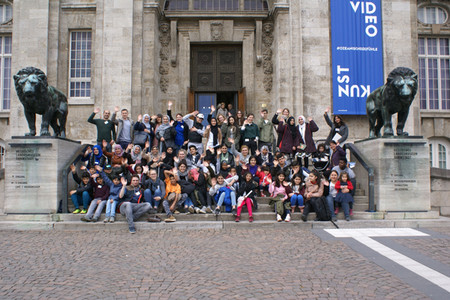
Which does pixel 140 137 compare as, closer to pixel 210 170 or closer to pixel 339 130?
pixel 210 170

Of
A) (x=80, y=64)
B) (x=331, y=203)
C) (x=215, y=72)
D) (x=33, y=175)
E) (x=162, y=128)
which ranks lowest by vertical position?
(x=331, y=203)

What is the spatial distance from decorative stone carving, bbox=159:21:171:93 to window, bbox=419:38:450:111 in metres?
11.6

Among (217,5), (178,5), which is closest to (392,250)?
(217,5)

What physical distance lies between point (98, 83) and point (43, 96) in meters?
7.26

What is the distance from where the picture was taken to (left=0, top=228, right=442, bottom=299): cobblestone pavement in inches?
204

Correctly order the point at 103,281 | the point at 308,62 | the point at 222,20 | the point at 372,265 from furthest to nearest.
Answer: the point at 222,20 → the point at 308,62 → the point at 372,265 → the point at 103,281

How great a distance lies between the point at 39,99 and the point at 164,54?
9011 millimetres

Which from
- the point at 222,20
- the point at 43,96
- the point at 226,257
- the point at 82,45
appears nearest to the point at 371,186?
the point at 226,257

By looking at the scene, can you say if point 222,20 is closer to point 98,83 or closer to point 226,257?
point 98,83

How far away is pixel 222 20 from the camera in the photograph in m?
18.8

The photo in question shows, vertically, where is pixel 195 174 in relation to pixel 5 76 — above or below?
below

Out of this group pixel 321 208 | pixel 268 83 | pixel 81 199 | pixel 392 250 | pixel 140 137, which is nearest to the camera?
pixel 392 250

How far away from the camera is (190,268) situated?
6266 millimetres

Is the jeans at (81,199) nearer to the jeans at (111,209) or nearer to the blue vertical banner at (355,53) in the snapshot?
the jeans at (111,209)
